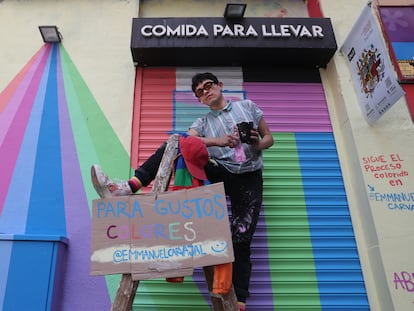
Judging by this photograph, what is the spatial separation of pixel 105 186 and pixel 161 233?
1.42 ft

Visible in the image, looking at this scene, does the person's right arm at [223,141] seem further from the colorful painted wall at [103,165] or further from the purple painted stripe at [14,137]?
the purple painted stripe at [14,137]

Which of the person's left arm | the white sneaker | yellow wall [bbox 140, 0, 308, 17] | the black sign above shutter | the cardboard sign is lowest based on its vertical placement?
the cardboard sign

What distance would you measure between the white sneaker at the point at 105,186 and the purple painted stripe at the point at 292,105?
1828mm

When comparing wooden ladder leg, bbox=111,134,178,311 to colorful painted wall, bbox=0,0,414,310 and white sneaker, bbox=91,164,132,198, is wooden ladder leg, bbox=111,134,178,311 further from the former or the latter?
colorful painted wall, bbox=0,0,414,310

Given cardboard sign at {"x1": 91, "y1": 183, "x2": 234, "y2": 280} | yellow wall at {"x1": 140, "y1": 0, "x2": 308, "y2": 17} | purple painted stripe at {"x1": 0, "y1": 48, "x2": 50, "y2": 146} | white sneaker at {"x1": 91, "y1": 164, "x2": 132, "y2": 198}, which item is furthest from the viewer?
yellow wall at {"x1": 140, "y1": 0, "x2": 308, "y2": 17}

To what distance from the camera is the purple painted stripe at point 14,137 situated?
3033mm

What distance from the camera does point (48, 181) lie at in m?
3.04

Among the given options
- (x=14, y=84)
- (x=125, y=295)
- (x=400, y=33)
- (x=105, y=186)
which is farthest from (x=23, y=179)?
(x=400, y=33)

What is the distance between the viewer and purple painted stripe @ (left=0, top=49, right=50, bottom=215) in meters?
3.03

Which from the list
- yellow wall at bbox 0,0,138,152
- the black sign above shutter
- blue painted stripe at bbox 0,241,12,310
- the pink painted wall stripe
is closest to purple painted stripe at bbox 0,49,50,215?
the pink painted wall stripe

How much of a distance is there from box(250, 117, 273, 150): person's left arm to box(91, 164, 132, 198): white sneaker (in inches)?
35.6

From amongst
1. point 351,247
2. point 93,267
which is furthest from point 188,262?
point 351,247

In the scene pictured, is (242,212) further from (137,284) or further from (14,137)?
(14,137)

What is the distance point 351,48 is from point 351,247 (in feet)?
6.29
